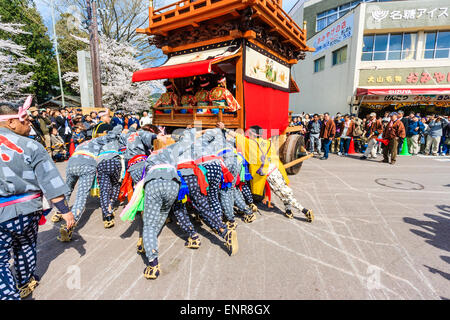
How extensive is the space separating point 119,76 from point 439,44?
2211 cm

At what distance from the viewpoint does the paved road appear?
7.66ft

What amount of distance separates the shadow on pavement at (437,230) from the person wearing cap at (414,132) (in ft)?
24.8

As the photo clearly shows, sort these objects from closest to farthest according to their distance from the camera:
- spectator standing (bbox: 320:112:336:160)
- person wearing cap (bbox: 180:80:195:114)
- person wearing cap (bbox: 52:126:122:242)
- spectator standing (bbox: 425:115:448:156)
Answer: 1. person wearing cap (bbox: 52:126:122:242)
2. person wearing cap (bbox: 180:80:195:114)
3. spectator standing (bbox: 320:112:336:160)
4. spectator standing (bbox: 425:115:448:156)

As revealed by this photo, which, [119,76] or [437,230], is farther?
[119,76]

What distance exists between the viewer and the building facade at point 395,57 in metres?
13.9

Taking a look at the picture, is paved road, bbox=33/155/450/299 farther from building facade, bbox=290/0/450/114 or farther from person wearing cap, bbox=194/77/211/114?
building facade, bbox=290/0/450/114

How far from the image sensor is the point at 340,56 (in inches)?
648

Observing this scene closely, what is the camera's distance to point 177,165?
2.88 m

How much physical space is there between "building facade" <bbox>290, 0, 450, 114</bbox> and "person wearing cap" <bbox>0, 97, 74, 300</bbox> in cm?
1616

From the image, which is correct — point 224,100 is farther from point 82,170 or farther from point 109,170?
point 82,170

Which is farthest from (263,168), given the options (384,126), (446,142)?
(446,142)

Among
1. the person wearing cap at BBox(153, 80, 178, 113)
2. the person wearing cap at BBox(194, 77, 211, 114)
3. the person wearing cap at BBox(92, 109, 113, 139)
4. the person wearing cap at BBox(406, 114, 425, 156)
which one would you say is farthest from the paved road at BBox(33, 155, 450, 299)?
the person wearing cap at BBox(406, 114, 425, 156)

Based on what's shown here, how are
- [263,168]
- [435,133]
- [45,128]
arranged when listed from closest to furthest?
1. [263,168]
2. [45,128]
3. [435,133]

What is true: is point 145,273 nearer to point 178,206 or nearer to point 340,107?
point 178,206
